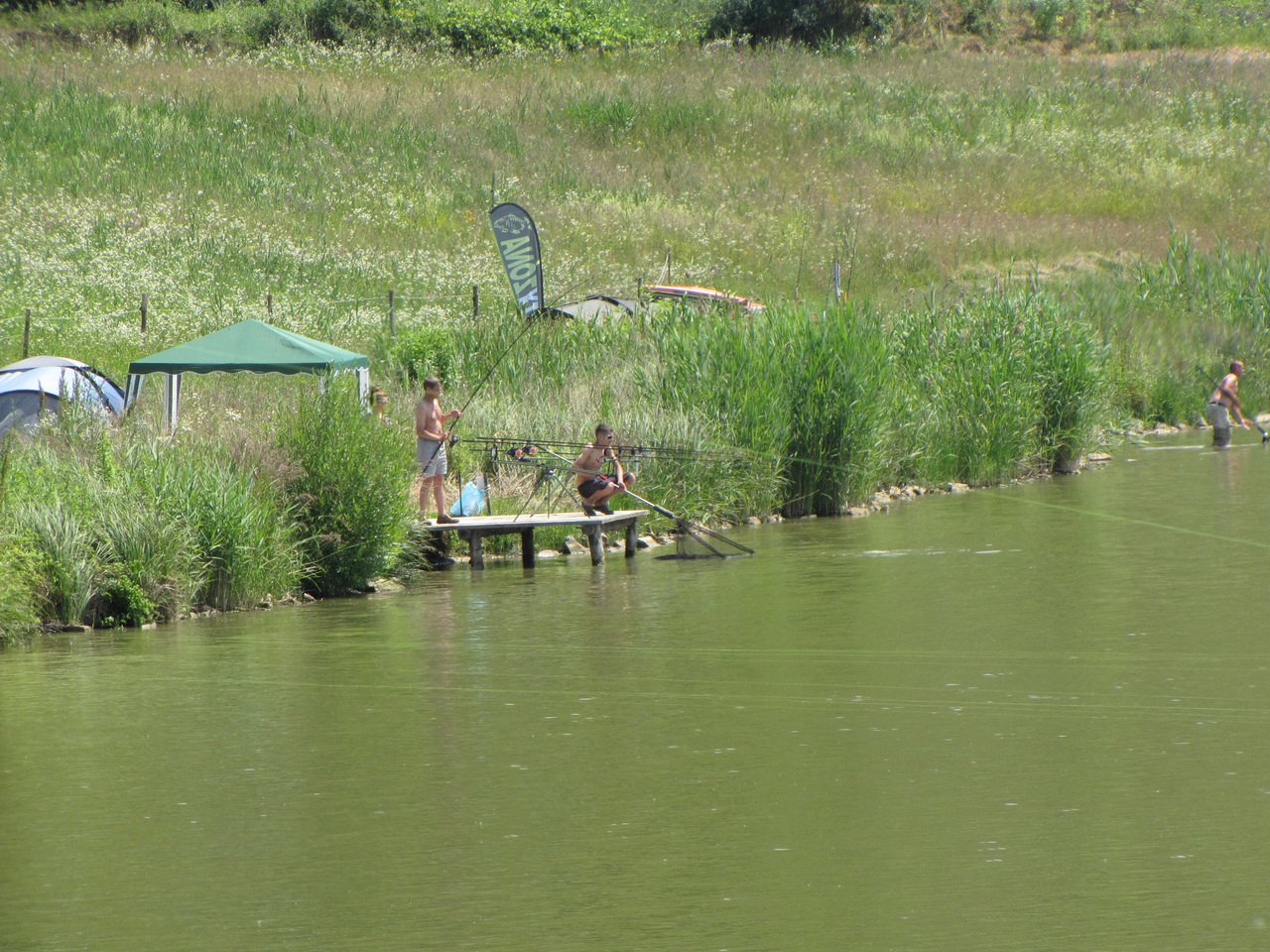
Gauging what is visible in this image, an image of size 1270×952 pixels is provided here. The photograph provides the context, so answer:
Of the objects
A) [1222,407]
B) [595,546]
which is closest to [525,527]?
[595,546]

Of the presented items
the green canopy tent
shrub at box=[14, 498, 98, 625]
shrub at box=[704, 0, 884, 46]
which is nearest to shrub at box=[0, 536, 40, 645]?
shrub at box=[14, 498, 98, 625]

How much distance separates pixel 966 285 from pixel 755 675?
26004mm

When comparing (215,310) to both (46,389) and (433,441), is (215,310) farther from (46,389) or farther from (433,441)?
(433,441)

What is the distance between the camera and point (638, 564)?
65.4 feet

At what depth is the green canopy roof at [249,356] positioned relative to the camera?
19641 mm

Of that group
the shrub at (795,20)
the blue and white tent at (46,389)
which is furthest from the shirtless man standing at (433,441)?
the shrub at (795,20)

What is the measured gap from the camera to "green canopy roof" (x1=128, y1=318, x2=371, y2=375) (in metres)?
19.6

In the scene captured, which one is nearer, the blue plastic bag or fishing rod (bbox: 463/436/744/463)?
the blue plastic bag

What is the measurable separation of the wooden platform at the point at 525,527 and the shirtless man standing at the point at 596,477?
0.57ft

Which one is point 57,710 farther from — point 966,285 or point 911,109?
point 911,109

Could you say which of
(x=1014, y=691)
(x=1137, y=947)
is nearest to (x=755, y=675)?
(x=1014, y=691)

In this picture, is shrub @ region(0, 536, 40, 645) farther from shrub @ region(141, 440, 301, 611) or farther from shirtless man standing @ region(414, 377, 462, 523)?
shirtless man standing @ region(414, 377, 462, 523)

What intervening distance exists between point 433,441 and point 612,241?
62.0ft

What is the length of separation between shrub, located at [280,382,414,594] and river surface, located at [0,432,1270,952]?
0.56m
